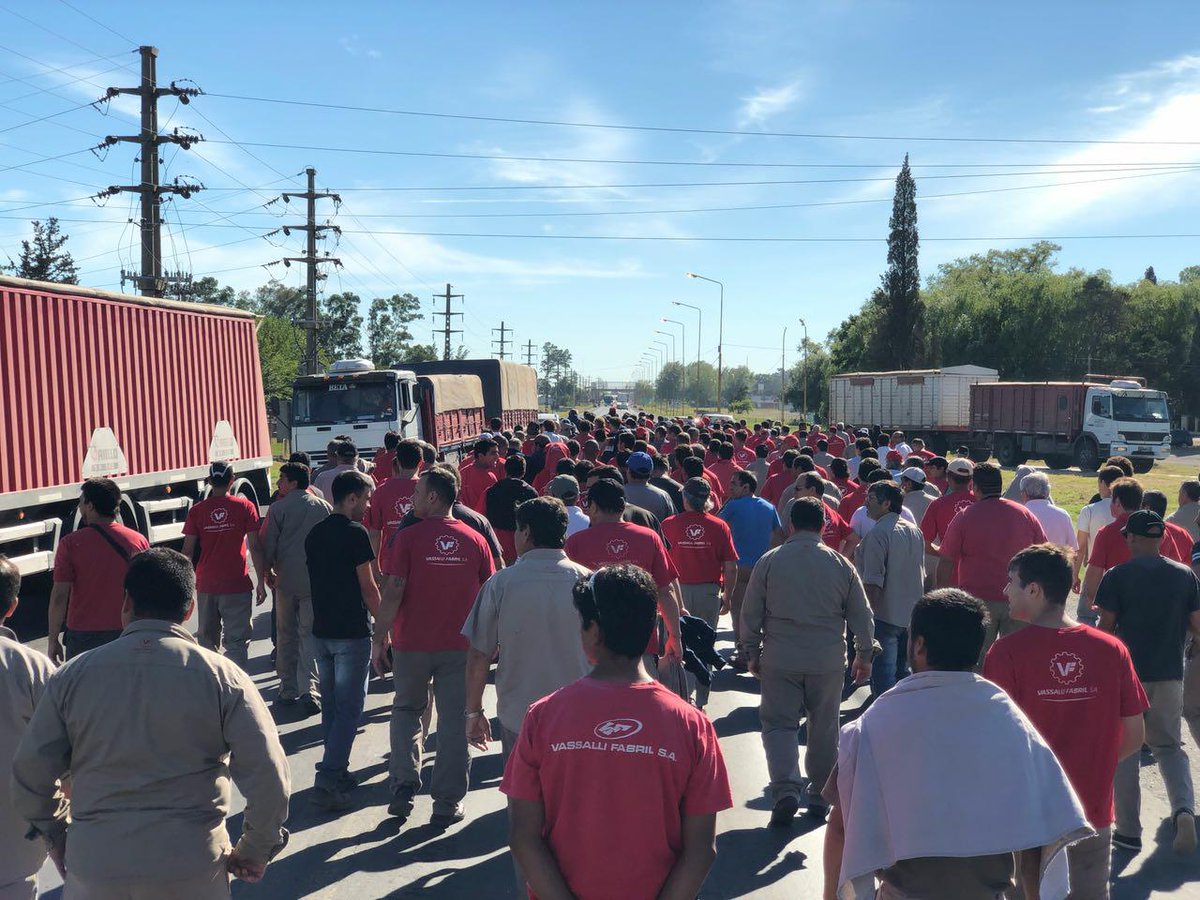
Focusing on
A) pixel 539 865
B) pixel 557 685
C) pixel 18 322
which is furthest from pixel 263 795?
pixel 18 322

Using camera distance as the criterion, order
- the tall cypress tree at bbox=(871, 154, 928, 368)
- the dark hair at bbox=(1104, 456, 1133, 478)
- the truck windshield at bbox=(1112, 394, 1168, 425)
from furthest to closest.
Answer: the tall cypress tree at bbox=(871, 154, 928, 368) → the truck windshield at bbox=(1112, 394, 1168, 425) → the dark hair at bbox=(1104, 456, 1133, 478)

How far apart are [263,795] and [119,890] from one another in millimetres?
496

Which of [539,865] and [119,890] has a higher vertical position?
[539,865]

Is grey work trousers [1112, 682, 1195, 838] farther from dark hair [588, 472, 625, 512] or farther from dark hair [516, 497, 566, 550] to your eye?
dark hair [516, 497, 566, 550]

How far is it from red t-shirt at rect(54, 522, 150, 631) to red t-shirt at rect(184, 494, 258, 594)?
2182 mm

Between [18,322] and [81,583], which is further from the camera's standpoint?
[18,322]

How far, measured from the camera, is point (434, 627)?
6.28 meters

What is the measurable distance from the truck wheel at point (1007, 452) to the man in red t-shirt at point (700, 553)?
36.3 metres

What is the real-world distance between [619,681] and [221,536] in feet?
22.0

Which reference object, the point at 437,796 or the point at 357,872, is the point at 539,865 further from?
the point at 437,796

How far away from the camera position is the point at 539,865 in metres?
2.97

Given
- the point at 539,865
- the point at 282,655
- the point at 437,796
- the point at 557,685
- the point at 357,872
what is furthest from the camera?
the point at 282,655

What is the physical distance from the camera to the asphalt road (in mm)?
5434

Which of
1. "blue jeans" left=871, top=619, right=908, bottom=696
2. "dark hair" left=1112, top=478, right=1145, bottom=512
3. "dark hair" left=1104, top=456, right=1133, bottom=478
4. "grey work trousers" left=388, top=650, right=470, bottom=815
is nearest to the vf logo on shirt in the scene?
"grey work trousers" left=388, top=650, right=470, bottom=815
